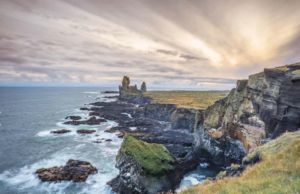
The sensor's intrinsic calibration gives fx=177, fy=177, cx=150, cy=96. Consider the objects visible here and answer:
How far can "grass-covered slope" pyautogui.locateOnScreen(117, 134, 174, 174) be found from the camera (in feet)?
78.0

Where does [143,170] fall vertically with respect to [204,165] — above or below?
above

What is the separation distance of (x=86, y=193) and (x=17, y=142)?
34380 mm

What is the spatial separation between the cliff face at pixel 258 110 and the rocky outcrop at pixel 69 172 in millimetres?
22850

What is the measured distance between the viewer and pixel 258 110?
2553 cm

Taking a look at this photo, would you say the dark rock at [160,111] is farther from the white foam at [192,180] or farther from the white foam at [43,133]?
the white foam at [192,180]

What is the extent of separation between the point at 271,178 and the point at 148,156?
16.7 m

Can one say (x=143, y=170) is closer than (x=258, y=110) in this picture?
Yes

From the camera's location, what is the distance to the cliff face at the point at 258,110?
20.3 metres

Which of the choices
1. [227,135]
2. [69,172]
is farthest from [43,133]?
[227,135]

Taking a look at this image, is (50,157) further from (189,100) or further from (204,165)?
(189,100)

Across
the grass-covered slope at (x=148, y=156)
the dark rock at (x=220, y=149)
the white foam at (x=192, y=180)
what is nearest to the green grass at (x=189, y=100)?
the dark rock at (x=220, y=149)

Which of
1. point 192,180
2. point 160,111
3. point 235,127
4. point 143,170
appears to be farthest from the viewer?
point 160,111

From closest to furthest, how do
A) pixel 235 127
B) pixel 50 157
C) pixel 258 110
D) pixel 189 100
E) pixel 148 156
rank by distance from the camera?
1. pixel 148 156
2. pixel 258 110
3. pixel 235 127
4. pixel 50 157
5. pixel 189 100

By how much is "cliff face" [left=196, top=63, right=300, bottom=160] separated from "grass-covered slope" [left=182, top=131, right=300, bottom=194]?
8080 mm
